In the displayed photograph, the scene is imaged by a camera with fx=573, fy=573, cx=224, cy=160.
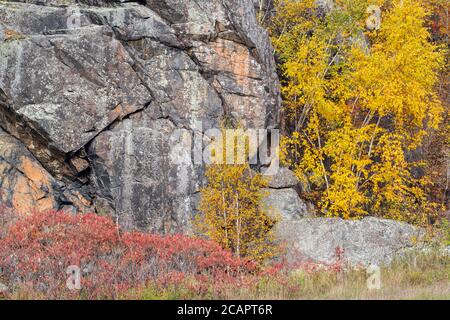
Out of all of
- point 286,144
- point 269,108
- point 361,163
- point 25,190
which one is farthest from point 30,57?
point 361,163

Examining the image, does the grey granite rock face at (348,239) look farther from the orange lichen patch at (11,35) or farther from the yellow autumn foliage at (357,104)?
the orange lichen patch at (11,35)

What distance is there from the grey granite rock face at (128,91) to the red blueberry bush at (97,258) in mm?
2323

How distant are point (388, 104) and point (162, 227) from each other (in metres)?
9.65

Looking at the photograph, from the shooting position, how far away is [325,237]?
741 inches

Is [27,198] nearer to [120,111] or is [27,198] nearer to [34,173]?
[34,173]

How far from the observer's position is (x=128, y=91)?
20609 millimetres

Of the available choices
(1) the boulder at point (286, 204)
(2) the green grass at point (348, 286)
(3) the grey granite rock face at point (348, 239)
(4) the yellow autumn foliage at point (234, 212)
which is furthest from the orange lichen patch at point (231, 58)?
(2) the green grass at point (348, 286)

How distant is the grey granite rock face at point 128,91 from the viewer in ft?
64.7

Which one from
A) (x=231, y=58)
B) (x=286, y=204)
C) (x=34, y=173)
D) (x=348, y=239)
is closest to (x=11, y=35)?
(x=34, y=173)

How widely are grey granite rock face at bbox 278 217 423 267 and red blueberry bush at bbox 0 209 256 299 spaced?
2.73 metres

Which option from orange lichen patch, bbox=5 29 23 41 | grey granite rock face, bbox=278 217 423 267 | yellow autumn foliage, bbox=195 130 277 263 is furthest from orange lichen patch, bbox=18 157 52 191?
grey granite rock face, bbox=278 217 423 267

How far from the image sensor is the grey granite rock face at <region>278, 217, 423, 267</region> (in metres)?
18.5

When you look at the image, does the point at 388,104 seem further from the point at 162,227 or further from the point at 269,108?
the point at 162,227

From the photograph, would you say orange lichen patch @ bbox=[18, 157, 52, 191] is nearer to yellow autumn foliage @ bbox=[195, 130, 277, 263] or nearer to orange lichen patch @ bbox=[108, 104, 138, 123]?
orange lichen patch @ bbox=[108, 104, 138, 123]
